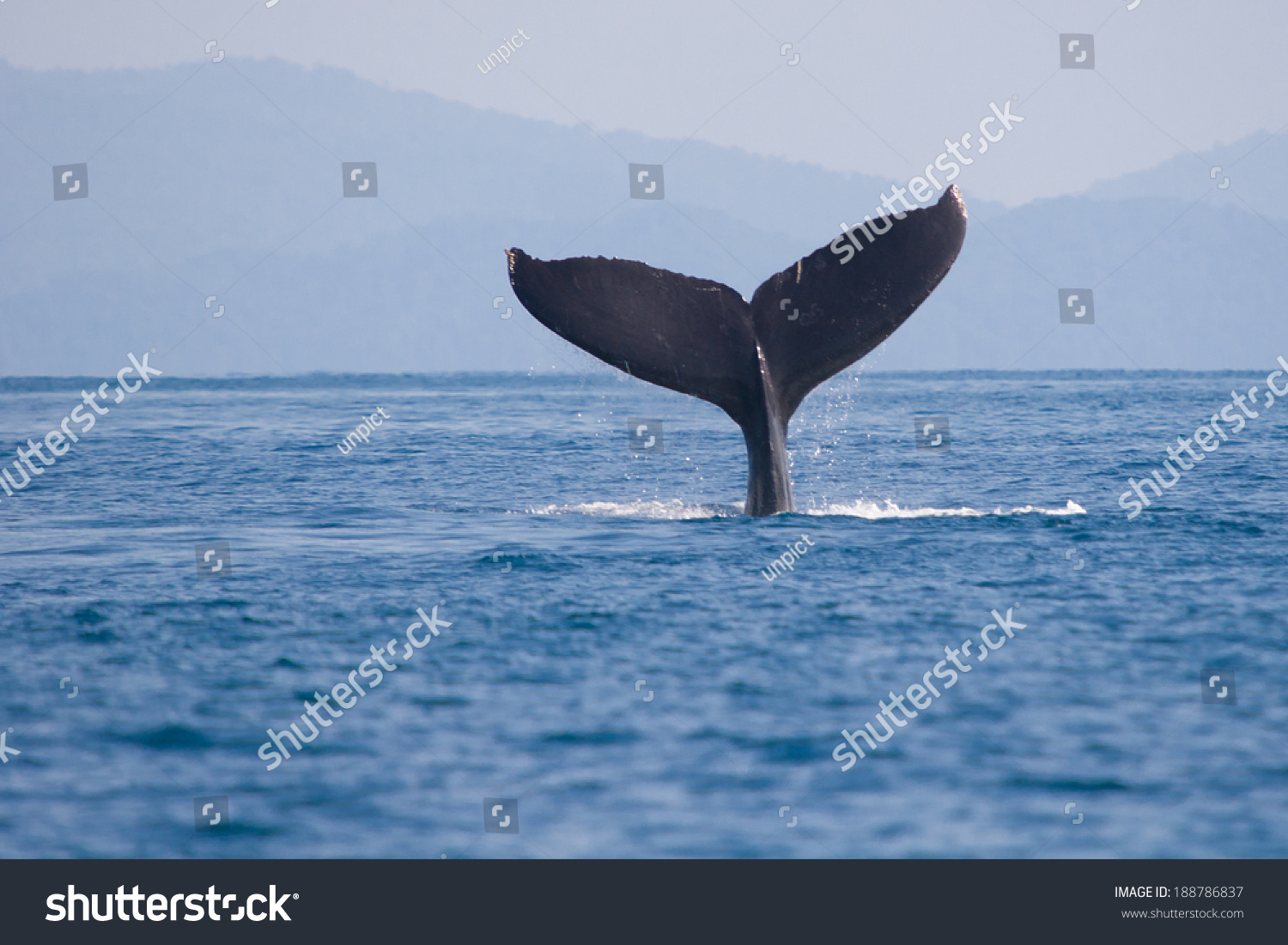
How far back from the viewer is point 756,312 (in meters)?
11.0

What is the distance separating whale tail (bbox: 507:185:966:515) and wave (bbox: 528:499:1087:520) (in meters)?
2.74

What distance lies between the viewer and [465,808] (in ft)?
18.7

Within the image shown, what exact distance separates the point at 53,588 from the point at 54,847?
5.98 meters

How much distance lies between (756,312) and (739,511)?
353cm

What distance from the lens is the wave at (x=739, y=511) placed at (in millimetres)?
13867

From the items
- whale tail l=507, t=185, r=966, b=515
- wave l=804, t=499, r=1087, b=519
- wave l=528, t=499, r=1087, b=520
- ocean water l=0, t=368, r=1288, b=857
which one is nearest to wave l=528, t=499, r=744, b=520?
wave l=528, t=499, r=1087, b=520

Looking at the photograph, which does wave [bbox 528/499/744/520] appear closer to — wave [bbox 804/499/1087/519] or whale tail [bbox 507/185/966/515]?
wave [bbox 804/499/1087/519]

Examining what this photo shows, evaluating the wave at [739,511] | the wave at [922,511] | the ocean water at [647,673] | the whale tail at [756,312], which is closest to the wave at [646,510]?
the wave at [739,511]

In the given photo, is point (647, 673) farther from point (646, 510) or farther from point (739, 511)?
point (646, 510)

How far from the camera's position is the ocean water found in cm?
555

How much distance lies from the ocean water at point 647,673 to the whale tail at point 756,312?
1.52ft

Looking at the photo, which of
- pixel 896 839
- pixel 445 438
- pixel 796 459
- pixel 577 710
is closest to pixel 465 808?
pixel 577 710
